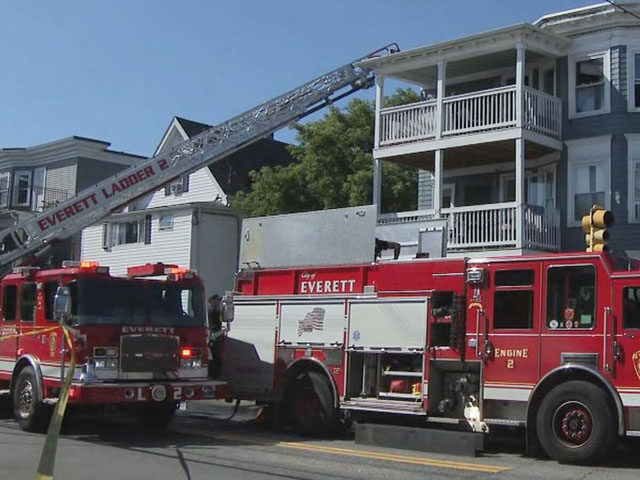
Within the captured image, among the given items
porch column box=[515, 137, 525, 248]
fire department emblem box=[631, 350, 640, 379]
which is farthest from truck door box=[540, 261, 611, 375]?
porch column box=[515, 137, 525, 248]

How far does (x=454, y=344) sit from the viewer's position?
437 inches

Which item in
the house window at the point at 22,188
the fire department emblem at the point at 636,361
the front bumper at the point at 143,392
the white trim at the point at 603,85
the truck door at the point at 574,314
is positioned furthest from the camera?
the house window at the point at 22,188

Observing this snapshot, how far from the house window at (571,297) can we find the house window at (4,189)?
112ft

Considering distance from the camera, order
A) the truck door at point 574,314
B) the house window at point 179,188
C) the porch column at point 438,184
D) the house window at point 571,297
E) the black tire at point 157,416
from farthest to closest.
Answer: the house window at point 179,188, the porch column at point 438,184, the black tire at point 157,416, the house window at point 571,297, the truck door at point 574,314

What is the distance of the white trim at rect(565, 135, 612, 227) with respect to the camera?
19.8 m

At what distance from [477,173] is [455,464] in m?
13.8

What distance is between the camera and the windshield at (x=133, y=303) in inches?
473

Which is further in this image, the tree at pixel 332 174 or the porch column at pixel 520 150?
the tree at pixel 332 174

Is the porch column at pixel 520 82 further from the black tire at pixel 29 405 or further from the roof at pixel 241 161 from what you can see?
the roof at pixel 241 161

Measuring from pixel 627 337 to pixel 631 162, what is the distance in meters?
10.9

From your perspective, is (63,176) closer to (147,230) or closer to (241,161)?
(147,230)

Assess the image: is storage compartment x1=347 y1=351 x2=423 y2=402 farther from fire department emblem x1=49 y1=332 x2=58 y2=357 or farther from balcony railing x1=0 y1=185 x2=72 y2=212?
balcony railing x1=0 y1=185 x2=72 y2=212

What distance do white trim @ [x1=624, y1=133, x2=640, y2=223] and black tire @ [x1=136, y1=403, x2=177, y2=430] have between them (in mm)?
11689

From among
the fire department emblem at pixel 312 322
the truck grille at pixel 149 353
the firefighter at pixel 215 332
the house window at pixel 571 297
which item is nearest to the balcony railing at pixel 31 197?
the firefighter at pixel 215 332
